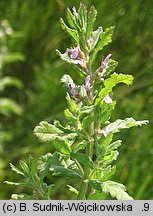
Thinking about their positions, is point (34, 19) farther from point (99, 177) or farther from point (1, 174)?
point (99, 177)

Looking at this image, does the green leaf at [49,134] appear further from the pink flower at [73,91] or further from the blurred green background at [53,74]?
the blurred green background at [53,74]

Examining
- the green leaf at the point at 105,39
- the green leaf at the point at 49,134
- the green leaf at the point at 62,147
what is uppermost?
the green leaf at the point at 105,39

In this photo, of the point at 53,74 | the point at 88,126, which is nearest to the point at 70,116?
the point at 88,126

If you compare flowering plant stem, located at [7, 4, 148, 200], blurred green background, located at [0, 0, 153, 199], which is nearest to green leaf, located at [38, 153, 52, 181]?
flowering plant stem, located at [7, 4, 148, 200]

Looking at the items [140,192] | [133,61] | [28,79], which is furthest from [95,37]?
[28,79]

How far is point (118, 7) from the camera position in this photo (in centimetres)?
133

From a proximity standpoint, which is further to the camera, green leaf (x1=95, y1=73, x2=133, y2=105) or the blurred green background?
the blurred green background

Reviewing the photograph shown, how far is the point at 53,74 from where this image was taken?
1.60 m

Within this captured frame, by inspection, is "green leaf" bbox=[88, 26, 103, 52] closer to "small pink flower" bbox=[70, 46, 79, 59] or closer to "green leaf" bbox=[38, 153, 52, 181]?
"small pink flower" bbox=[70, 46, 79, 59]

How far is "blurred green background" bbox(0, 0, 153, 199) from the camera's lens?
1.27m

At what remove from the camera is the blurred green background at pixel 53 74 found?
1.27m

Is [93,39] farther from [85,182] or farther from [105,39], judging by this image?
[85,182]

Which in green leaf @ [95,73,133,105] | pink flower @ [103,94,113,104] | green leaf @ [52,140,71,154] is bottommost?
green leaf @ [52,140,71,154]

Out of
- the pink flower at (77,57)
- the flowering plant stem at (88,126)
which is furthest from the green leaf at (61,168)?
the pink flower at (77,57)
